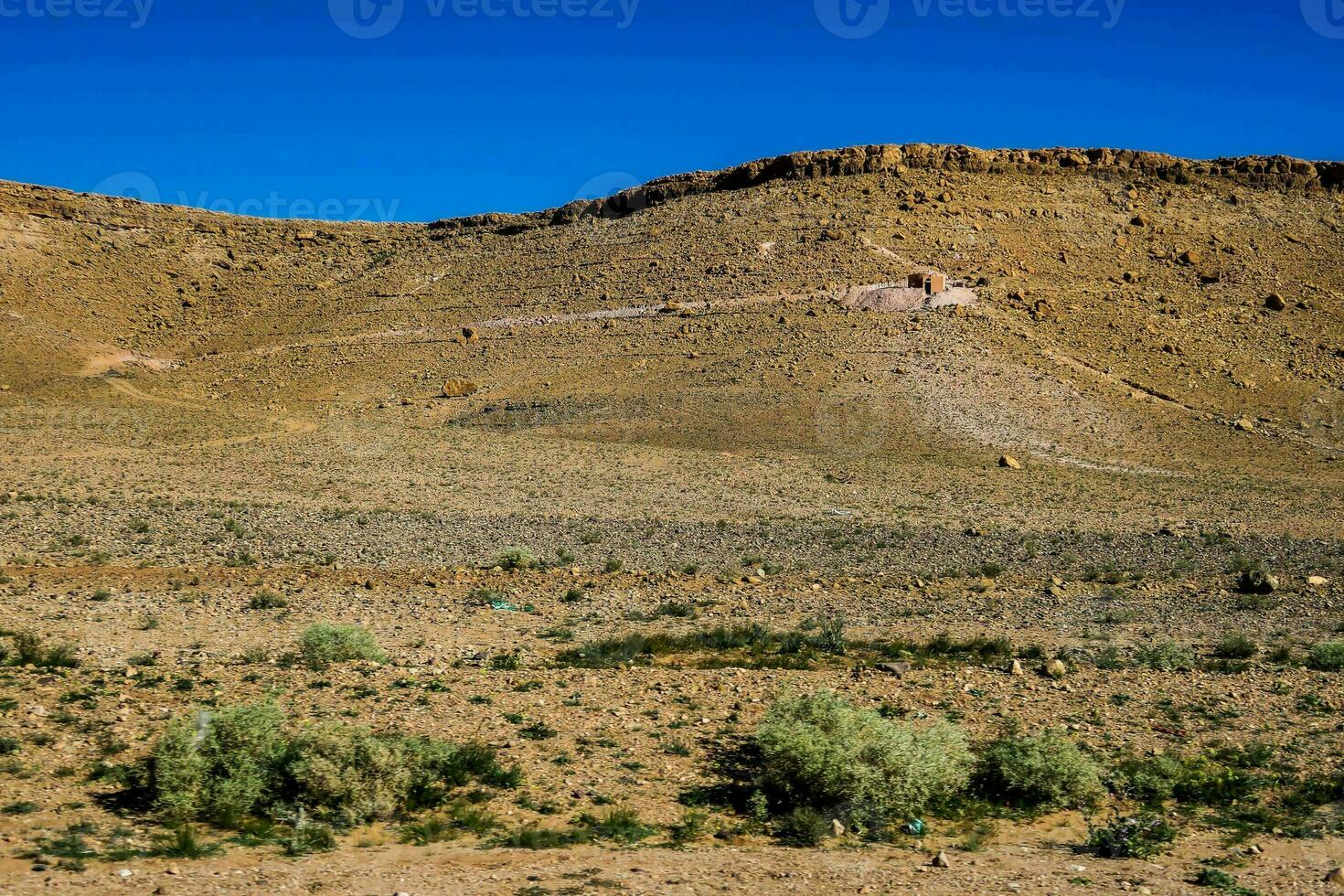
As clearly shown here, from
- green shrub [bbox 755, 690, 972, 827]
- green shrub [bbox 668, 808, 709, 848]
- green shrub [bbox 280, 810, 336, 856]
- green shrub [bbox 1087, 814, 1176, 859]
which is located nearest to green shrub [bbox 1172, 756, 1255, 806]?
green shrub [bbox 1087, 814, 1176, 859]

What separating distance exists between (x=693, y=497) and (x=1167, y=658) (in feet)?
51.1

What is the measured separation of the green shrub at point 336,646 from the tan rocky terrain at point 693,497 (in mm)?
304

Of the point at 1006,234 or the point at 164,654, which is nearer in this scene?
the point at 164,654

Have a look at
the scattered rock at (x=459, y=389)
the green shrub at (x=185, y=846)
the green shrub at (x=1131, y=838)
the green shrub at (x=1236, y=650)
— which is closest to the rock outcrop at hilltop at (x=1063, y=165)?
the scattered rock at (x=459, y=389)

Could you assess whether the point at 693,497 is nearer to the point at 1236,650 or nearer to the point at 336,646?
the point at 1236,650

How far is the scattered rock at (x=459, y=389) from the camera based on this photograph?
42.5 m

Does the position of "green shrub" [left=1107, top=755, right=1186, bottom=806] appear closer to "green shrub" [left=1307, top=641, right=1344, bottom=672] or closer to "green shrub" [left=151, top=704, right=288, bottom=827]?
"green shrub" [left=1307, top=641, right=1344, bottom=672]

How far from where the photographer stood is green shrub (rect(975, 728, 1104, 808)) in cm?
918

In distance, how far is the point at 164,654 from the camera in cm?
1224

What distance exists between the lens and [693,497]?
27984mm

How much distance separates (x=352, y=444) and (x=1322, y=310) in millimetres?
35567

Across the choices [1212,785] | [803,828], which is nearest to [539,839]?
[803,828]

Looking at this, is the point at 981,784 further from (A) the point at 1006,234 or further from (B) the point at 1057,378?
(A) the point at 1006,234

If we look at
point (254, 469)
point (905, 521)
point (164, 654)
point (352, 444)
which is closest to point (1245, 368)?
point (905, 521)
